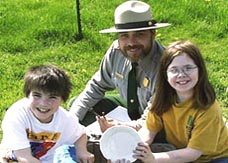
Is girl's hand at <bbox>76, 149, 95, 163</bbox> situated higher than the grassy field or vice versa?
the grassy field

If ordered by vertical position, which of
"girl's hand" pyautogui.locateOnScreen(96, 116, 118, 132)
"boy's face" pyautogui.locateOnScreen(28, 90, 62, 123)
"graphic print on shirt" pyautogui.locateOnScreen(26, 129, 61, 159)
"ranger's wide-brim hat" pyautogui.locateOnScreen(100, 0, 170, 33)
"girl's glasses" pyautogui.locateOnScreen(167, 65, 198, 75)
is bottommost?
"graphic print on shirt" pyautogui.locateOnScreen(26, 129, 61, 159)

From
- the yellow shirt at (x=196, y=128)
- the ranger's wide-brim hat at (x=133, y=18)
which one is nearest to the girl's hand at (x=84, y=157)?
the yellow shirt at (x=196, y=128)

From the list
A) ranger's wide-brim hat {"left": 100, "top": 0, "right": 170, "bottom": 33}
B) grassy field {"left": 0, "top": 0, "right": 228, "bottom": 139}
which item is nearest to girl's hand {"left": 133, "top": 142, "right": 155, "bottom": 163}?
ranger's wide-brim hat {"left": 100, "top": 0, "right": 170, "bottom": 33}

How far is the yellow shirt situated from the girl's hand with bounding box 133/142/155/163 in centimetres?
23

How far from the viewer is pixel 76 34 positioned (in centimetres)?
643

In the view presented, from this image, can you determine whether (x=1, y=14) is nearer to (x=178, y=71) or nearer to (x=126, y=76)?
(x=126, y=76)

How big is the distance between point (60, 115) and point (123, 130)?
35 cm

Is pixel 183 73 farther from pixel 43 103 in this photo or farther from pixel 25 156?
pixel 25 156

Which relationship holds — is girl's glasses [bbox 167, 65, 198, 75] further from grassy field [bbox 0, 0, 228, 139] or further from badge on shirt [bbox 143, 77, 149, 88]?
grassy field [bbox 0, 0, 228, 139]

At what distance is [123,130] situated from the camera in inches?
143

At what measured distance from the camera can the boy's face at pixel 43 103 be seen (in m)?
3.62

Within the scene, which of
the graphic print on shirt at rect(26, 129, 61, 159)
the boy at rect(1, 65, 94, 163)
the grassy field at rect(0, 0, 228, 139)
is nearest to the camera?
the boy at rect(1, 65, 94, 163)

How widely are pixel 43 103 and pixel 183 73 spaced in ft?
2.32

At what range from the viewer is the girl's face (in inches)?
144
